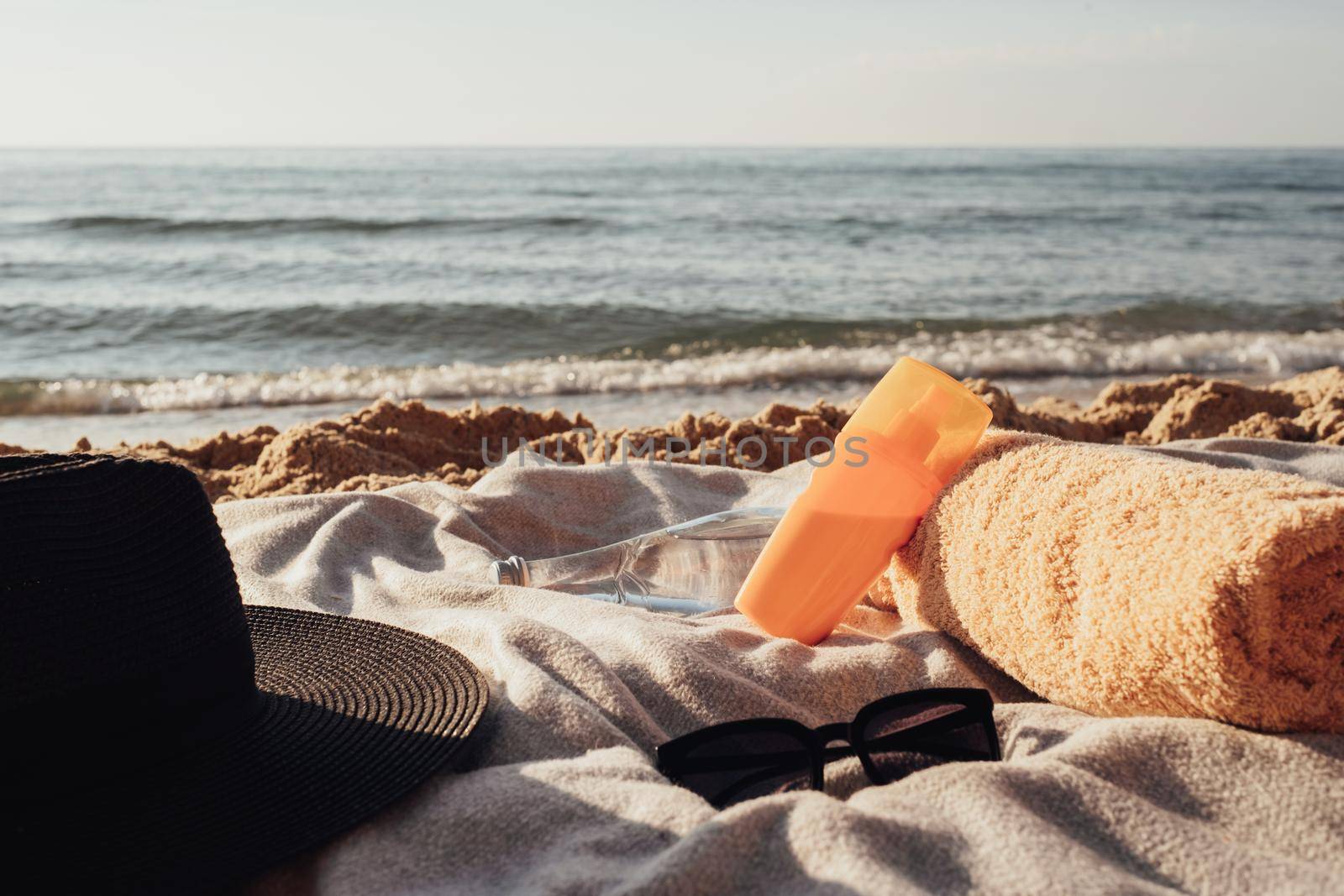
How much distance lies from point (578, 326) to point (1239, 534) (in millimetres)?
6827

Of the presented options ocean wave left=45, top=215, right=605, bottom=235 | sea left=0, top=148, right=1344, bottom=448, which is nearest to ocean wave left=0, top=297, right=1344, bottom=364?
sea left=0, top=148, right=1344, bottom=448

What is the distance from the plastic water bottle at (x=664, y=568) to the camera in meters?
1.93

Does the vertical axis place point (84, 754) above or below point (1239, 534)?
below

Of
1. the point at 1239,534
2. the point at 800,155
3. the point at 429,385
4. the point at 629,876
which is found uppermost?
the point at 800,155

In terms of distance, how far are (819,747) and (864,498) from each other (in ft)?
1.53

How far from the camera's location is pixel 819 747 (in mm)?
1157

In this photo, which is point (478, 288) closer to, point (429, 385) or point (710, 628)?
point (429, 385)

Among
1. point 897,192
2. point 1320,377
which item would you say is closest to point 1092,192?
point 897,192

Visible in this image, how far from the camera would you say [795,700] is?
141 cm

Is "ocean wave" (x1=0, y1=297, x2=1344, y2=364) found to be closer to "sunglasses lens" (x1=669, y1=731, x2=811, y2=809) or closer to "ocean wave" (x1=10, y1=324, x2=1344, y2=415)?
"ocean wave" (x1=10, y1=324, x2=1344, y2=415)

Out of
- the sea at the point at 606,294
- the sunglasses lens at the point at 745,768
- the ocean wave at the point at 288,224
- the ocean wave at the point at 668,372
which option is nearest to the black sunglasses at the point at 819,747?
the sunglasses lens at the point at 745,768

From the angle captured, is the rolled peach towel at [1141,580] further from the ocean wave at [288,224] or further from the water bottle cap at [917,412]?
the ocean wave at [288,224]

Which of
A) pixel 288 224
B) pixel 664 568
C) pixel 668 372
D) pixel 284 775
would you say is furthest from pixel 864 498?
pixel 288 224

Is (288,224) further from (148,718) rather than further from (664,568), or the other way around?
(148,718)
